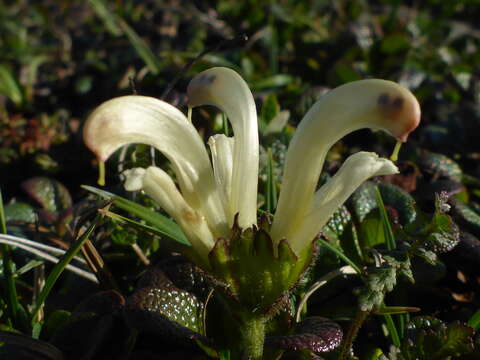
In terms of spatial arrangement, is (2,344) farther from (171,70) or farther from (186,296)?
(171,70)

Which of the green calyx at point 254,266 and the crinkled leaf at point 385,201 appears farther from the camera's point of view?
the crinkled leaf at point 385,201

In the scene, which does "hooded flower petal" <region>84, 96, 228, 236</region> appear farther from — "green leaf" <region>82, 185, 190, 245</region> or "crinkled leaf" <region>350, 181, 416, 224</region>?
"crinkled leaf" <region>350, 181, 416, 224</region>

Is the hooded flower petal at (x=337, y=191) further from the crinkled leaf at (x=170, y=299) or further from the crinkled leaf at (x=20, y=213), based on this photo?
the crinkled leaf at (x=20, y=213)

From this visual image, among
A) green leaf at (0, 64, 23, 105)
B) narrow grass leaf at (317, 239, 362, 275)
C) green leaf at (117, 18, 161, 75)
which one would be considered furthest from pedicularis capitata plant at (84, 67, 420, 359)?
green leaf at (0, 64, 23, 105)

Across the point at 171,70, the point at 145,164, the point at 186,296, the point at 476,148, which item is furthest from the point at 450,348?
the point at 171,70

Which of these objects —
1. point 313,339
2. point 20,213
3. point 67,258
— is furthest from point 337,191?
point 20,213

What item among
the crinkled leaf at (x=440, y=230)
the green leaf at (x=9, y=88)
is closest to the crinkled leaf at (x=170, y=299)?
the crinkled leaf at (x=440, y=230)

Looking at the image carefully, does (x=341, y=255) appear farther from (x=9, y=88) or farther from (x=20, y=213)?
(x=9, y=88)

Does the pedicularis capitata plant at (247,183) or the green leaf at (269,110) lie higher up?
the pedicularis capitata plant at (247,183)
